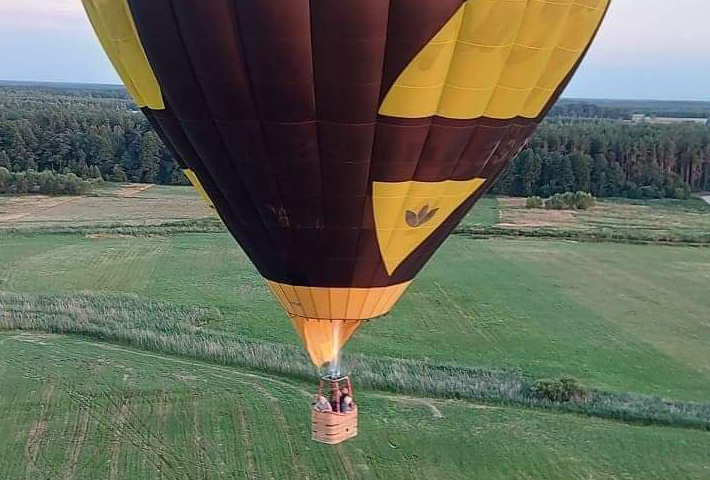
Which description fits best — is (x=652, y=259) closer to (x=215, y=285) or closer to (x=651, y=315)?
(x=651, y=315)

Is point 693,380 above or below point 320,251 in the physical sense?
below

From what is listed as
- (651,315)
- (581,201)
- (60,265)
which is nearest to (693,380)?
(651,315)

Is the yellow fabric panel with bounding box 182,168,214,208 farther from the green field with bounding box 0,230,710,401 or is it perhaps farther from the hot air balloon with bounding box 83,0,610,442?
the green field with bounding box 0,230,710,401

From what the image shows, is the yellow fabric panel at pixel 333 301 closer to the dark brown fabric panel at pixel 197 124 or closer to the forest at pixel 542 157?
the dark brown fabric panel at pixel 197 124

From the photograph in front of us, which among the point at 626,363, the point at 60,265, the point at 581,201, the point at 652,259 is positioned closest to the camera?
the point at 626,363

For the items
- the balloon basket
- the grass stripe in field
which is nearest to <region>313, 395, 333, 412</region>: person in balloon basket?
the balloon basket

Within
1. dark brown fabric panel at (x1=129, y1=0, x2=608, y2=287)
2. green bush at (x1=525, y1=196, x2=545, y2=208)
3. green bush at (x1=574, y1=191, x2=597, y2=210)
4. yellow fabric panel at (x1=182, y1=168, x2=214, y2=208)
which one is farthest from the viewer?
green bush at (x1=574, y1=191, x2=597, y2=210)

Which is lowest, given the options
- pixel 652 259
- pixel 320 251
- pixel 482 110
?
pixel 652 259
